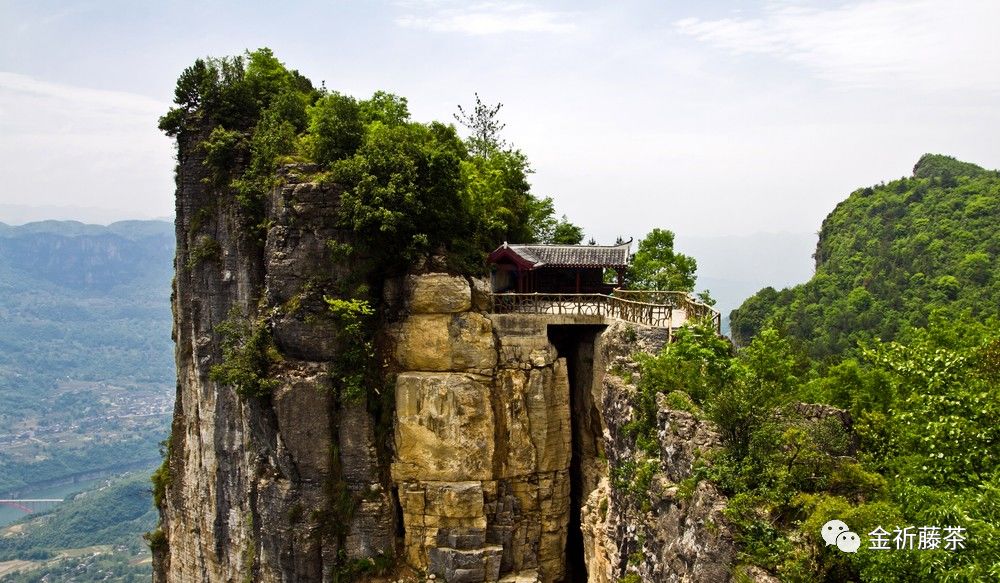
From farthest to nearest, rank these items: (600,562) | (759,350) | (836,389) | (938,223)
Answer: (938,223) < (836,389) < (600,562) < (759,350)

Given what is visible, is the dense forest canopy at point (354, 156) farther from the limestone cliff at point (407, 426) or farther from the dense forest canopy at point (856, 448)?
the dense forest canopy at point (856, 448)

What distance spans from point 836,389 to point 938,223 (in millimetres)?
49223

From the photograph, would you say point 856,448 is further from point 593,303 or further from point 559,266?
point 559,266

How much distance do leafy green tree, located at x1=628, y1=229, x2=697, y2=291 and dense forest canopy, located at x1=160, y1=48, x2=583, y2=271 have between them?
723 centimetres

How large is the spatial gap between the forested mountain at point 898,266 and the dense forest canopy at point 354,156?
100 feet

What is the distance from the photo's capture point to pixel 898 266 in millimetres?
65188

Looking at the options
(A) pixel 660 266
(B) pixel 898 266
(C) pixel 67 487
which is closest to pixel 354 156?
(A) pixel 660 266

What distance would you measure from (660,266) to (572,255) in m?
8.49

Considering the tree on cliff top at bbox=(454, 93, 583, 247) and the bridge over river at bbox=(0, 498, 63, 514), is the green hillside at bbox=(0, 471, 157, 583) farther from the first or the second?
the tree on cliff top at bbox=(454, 93, 583, 247)

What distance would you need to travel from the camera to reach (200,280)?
110 ft

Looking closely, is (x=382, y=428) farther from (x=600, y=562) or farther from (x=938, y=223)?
(x=938, y=223)

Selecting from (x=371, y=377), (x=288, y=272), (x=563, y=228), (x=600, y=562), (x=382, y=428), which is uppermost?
A: (x=563, y=228)

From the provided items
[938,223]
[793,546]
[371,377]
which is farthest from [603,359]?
[938,223]

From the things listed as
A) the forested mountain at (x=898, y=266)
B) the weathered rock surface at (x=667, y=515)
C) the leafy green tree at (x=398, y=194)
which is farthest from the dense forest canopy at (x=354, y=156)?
the forested mountain at (x=898, y=266)
